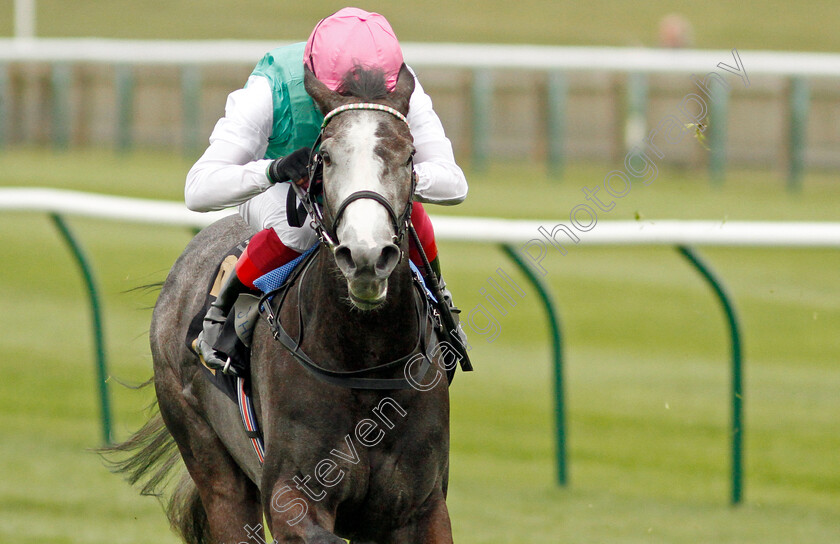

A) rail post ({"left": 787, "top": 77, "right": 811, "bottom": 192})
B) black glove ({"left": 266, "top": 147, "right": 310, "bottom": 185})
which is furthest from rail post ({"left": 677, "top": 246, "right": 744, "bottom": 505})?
rail post ({"left": 787, "top": 77, "right": 811, "bottom": 192})

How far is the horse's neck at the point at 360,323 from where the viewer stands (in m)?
2.72

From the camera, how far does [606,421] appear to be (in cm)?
597

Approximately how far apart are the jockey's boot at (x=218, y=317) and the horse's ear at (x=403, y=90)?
0.76 m

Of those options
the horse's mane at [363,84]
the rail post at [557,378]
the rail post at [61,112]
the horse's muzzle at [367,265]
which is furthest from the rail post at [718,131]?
the horse's muzzle at [367,265]

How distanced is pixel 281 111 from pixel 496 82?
12.5m

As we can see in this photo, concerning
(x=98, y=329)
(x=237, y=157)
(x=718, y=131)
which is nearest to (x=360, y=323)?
(x=237, y=157)

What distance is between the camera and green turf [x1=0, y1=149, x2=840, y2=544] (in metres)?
4.64

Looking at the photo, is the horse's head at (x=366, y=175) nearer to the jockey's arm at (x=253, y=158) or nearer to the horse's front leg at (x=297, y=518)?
the jockey's arm at (x=253, y=158)

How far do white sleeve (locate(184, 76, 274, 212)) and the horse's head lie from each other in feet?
0.84

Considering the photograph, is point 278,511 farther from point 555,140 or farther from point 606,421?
point 555,140

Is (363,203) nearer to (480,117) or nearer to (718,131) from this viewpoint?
(718,131)

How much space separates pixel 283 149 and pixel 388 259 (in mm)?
759

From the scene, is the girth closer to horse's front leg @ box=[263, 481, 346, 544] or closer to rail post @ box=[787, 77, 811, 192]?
horse's front leg @ box=[263, 481, 346, 544]

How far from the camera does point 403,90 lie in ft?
8.73
